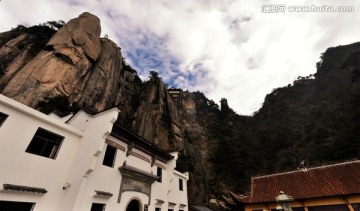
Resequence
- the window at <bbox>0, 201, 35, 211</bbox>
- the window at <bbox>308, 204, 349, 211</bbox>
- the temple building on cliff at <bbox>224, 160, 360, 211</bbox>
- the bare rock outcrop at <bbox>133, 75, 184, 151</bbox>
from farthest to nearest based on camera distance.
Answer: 1. the bare rock outcrop at <bbox>133, 75, 184, 151</bbox>
2. the temple building on cliff at <bbox>224, 160, 360, 211</bbox>
3. the window at <bbox>308, 204, 349, 211</bbox>
4. the window at <bbox>0, 201, 35, 211</bbox>

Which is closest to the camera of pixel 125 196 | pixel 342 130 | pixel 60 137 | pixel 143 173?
pixel 60 137

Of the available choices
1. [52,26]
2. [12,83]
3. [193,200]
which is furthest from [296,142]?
[52,26]

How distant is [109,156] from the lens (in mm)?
11047

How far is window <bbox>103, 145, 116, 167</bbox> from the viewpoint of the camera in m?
10.7

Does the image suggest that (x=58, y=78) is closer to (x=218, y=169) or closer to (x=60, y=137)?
(x=60, y=137)

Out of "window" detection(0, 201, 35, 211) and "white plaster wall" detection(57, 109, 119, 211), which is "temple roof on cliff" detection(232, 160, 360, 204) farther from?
"window" detection(0, 201, 35, 211)

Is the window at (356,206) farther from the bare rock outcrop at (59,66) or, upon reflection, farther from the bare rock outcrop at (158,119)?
the bare rock outcrop at (59,66)

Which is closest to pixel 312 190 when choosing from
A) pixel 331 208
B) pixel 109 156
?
pixel 331 208

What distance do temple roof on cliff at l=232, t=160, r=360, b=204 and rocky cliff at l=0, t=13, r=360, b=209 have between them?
110 inches

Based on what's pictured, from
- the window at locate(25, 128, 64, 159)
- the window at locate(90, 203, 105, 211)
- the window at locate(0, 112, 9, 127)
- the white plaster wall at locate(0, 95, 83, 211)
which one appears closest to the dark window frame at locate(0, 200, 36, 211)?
the white plaster wall at locate(0, 95, 83, 211)

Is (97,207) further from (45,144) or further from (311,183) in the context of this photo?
(311,183)

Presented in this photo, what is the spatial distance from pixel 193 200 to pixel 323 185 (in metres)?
14.6

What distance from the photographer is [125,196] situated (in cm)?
1120

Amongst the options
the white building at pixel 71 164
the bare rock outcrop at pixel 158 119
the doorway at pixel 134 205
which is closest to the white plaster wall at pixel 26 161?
the white building at pixel 71 164
